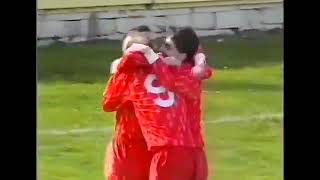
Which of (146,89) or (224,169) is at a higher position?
(146,89)

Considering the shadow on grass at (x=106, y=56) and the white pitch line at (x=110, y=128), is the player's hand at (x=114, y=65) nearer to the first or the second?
the shadow on grass at (x=106, y=56)

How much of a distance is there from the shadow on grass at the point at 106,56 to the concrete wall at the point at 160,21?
0.02 metres

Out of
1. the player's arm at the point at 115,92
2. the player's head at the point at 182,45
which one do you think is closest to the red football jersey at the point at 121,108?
the player's arm at the point at 115,92

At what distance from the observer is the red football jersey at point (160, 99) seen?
6.57 ft

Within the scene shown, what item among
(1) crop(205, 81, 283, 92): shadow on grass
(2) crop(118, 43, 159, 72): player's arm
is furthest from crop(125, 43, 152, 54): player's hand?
(1) crop(205, 81, 283, 92): shadow on grass

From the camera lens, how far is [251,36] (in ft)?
6.67

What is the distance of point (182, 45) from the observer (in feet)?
6.60

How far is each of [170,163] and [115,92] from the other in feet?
0.61

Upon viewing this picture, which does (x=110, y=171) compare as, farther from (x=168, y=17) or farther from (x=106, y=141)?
(x=168, y=17)

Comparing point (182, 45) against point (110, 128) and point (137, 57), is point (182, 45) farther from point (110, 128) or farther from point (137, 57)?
point (110, 128)

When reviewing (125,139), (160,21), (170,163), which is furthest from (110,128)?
(160,21)
